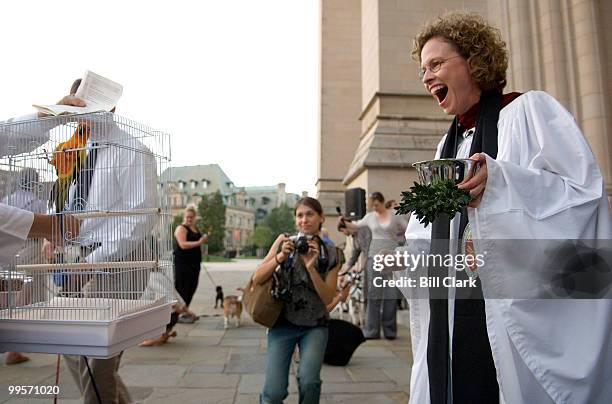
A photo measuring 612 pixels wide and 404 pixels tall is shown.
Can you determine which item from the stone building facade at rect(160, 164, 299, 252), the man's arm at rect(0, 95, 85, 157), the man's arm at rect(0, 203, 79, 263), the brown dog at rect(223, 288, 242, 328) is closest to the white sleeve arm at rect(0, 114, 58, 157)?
the man's arm at rect(0, 95, 85, 157)

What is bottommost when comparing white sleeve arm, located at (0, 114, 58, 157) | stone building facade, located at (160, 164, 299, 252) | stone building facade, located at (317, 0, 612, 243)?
white sleeve arm, located at (0, 114, 58, 157)

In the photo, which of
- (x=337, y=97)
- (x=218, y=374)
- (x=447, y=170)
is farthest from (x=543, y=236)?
(x=337, y=97)

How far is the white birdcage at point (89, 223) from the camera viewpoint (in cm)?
183

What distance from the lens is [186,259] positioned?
752 cm

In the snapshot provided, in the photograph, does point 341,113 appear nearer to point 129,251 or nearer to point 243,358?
point 243,358

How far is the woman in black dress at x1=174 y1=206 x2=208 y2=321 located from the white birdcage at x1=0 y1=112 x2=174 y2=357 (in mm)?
5302

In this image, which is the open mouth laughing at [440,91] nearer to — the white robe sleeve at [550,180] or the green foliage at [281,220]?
the white robe sleeve at [550,180]

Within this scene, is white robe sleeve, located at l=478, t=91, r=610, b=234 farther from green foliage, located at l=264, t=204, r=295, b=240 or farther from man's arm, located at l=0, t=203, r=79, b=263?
green foliage, located at l=264, t=204, r=295, b=240

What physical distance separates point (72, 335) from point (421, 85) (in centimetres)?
784

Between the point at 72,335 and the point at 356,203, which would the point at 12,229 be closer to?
the point at 72,335

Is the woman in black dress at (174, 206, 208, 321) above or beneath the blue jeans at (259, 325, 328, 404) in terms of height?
above

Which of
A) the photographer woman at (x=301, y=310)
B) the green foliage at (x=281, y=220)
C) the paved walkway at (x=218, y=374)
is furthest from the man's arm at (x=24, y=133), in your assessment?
the green foliage at (x=281, y=220)

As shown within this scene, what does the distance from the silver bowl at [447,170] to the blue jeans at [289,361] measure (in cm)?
196

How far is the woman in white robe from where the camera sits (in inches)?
52.2
